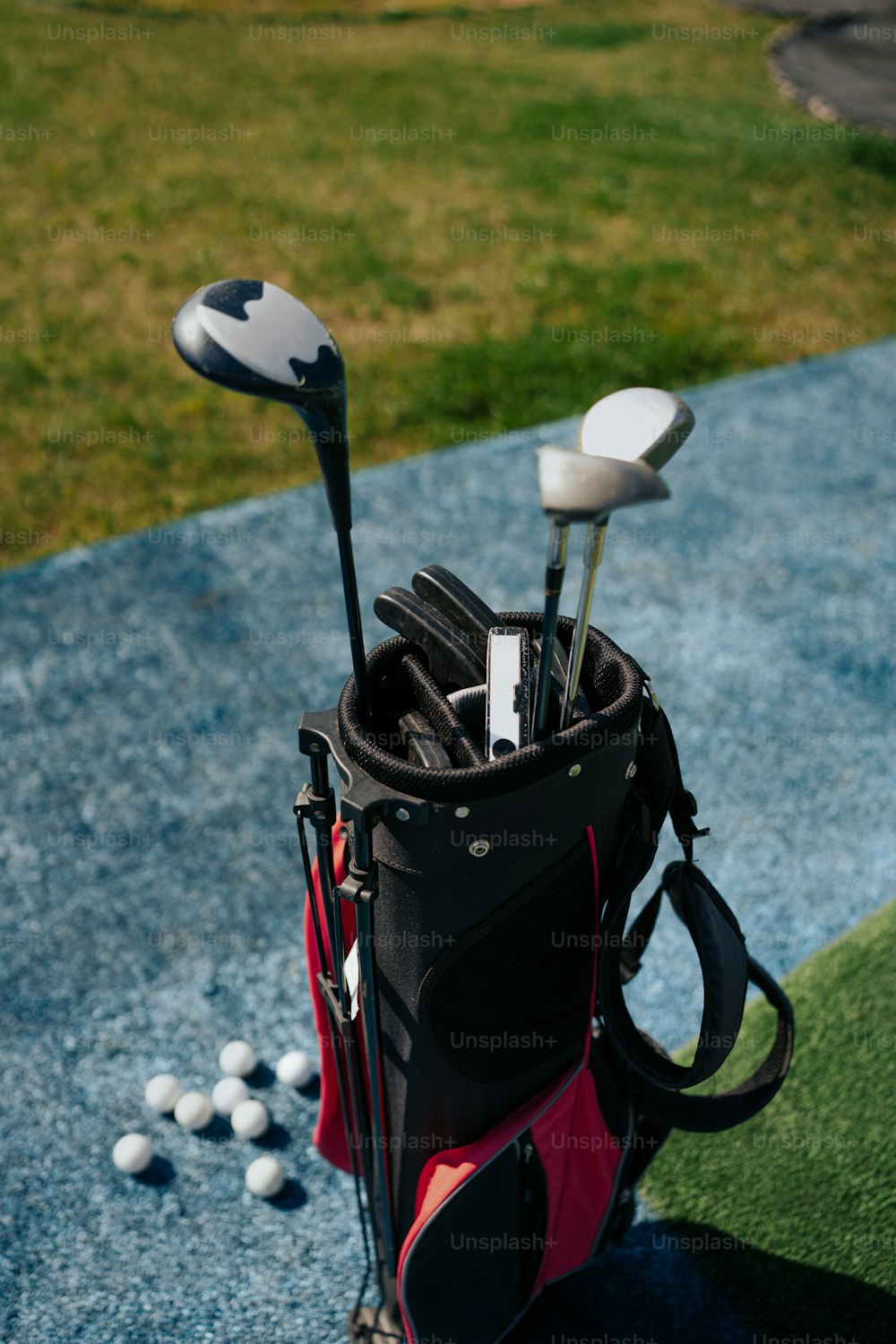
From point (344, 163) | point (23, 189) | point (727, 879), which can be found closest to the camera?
point (727, 879)

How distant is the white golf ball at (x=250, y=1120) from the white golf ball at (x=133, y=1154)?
19 centimetres

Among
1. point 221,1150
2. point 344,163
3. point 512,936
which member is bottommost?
point 221,1150

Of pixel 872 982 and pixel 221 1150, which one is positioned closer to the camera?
pixel 221 1150

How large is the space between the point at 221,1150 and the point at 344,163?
661 cm

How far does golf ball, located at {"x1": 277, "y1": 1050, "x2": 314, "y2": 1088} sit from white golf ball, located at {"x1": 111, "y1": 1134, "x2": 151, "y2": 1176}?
1.08ft

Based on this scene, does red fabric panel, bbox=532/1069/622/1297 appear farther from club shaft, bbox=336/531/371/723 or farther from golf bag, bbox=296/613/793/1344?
club shaft, bbox=336/531/371/723

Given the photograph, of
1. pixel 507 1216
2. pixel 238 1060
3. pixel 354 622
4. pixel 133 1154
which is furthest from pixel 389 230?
pixel 507 1216

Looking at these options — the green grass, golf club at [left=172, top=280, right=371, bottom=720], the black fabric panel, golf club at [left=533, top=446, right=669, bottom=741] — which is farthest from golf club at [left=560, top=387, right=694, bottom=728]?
the green grass

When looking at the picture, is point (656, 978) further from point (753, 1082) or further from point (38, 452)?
point (38, 452)

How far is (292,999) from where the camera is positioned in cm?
292

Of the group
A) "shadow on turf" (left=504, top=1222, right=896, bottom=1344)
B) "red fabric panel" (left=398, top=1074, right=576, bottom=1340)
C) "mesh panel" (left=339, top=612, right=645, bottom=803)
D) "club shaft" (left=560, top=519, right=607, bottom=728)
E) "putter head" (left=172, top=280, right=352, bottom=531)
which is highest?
"putter head" (left=172, top=280, right=352, bottom=531)

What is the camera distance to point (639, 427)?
1.62 m

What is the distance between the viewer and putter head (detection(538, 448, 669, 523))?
1329 mm

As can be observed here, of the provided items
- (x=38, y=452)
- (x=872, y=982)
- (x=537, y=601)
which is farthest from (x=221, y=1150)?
(x=38, y=452)
